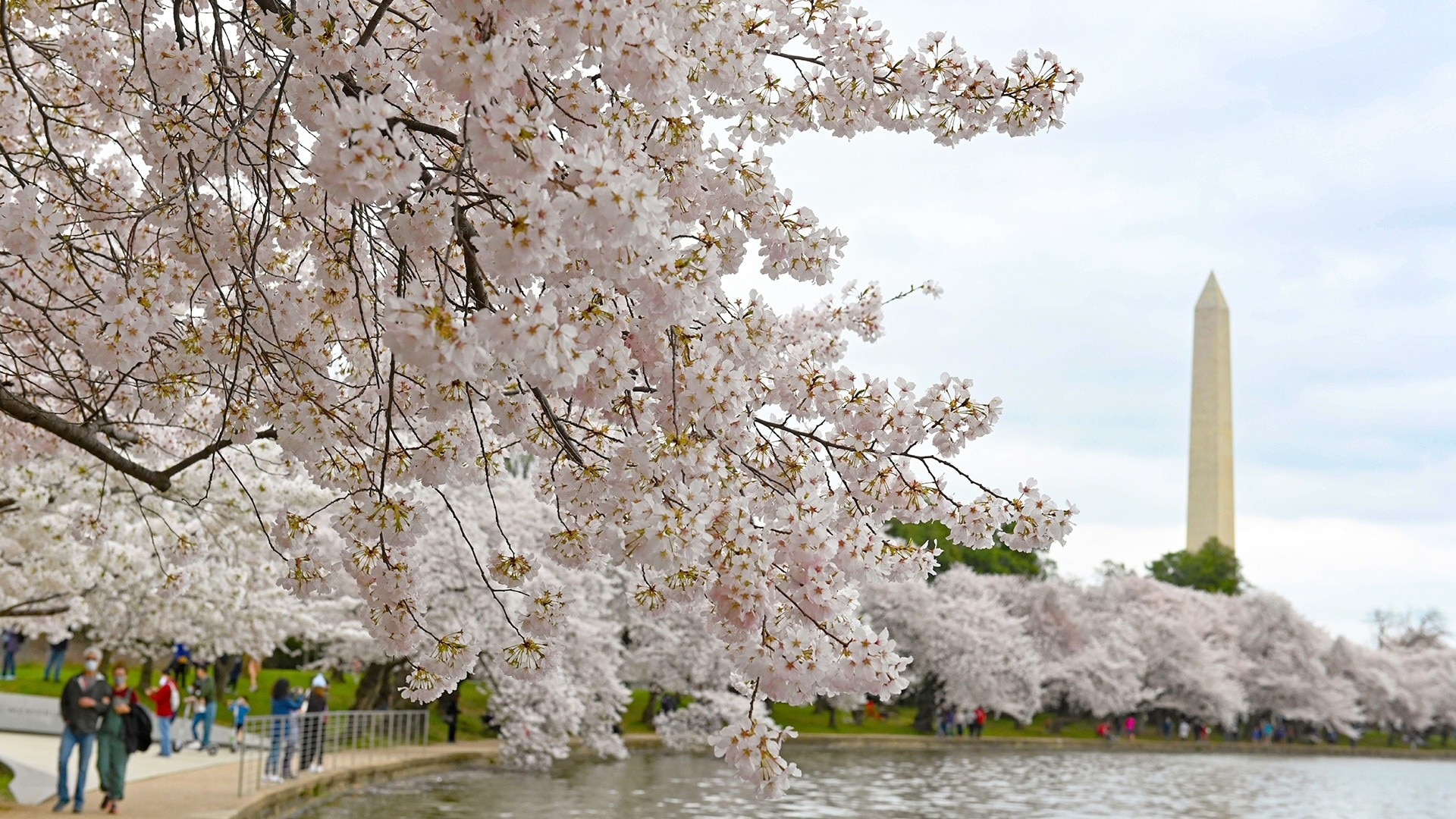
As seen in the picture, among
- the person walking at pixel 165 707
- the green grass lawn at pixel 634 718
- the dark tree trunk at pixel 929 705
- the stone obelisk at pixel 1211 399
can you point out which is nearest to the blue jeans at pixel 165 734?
the person walking at pixel 165 707

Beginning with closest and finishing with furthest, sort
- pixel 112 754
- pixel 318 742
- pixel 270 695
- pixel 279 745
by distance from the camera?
pixel 112 754, pixel 279 745, pixel 318 742, pixel 270 695

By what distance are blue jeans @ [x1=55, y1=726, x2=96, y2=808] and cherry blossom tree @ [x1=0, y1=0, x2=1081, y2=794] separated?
6.27 meters

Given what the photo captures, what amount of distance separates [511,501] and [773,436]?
21487mm

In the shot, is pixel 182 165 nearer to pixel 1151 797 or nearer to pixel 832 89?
pixel 832 89

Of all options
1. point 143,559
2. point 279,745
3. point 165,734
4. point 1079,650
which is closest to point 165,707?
point 165,734

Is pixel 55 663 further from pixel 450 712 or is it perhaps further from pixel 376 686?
pixel 450 712

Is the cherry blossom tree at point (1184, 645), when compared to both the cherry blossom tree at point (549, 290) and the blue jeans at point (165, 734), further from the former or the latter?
the cherry blossom tree at point (549, 290)

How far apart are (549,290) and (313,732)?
14.1m

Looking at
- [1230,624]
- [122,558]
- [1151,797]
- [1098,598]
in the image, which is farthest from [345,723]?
[1230,624]

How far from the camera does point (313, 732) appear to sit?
52.3 ft

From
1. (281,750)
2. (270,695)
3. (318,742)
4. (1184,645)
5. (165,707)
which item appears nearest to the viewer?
(281,750)

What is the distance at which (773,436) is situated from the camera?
15.7 feet

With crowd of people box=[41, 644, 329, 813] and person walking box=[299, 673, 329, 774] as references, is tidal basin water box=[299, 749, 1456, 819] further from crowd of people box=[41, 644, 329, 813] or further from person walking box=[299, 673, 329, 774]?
crowd of people box=[41, 644, 329, 813]

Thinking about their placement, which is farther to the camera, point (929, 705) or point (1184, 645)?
point (1184, 645)
